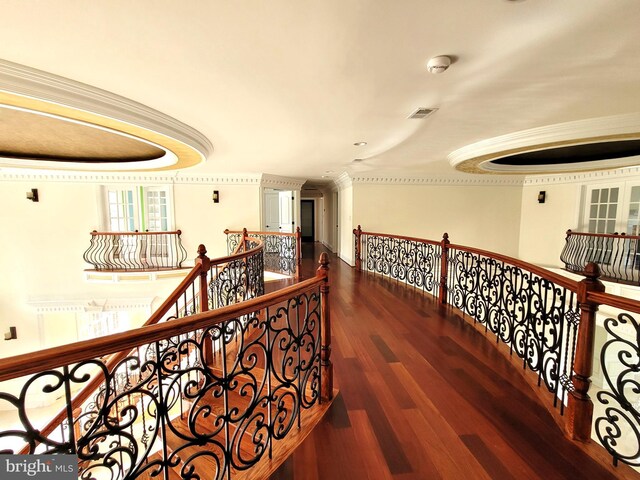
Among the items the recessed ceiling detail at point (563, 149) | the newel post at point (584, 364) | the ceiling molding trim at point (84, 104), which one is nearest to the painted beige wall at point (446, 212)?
the recessed ceiling detail at point (563, 149)

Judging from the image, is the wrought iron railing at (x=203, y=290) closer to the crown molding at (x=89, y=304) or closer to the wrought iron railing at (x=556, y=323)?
the wrought iron railing at (x=556, y=323)

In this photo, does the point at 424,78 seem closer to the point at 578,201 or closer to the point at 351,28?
the point at 351,28

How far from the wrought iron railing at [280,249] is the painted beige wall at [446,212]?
194 centimetres

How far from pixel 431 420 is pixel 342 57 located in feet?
8.51

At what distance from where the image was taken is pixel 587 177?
656 cm

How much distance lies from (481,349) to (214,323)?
9.27ft

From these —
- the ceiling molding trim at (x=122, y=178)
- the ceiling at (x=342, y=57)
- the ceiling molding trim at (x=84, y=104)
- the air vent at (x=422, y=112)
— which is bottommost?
the ceiling molding trim at (x=122, y=178)

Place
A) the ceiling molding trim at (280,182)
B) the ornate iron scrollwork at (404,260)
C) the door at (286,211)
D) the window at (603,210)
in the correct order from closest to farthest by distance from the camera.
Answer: the ornate iron scrollwork at (404,260) < the window at (603,210) < the ceiling molding trim at (280,182) < the door at (286,211)

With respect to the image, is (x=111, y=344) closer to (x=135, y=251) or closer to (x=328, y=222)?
(x=135, y=251)

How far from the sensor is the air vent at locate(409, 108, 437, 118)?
2963mm

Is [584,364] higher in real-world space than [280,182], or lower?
lower

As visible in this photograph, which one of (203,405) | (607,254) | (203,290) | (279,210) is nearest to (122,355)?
(203,405)

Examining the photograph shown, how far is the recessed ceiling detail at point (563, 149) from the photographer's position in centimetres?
338

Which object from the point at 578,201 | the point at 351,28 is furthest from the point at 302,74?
the point at 578,201
